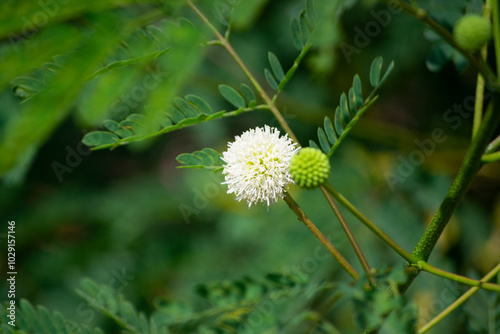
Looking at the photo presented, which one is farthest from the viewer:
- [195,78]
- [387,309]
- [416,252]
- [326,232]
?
[195,78]

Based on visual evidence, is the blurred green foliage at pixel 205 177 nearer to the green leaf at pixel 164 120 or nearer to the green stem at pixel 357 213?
the green leaf at pixel 164 120

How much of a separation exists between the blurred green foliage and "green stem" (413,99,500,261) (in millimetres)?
290

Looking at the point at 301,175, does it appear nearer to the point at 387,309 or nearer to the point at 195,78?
the point at 387,309

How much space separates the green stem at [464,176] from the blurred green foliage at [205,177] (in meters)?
0.29

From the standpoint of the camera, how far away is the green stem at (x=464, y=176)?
854mm

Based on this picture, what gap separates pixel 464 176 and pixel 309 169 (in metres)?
0.32

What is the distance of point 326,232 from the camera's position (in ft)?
6.68

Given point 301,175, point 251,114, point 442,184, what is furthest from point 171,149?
point 301,175

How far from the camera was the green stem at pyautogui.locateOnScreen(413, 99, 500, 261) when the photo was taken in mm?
854

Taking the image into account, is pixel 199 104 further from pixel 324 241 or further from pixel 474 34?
pixel 474 34

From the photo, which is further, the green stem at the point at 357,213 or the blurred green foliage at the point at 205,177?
the blurred green foliage at the point at 205,177

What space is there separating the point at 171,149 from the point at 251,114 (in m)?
0.98

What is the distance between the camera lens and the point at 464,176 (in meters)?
0.92

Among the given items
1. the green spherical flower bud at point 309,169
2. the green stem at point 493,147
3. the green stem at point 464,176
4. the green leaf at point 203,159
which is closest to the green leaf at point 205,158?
the green leaf at point 203,159
